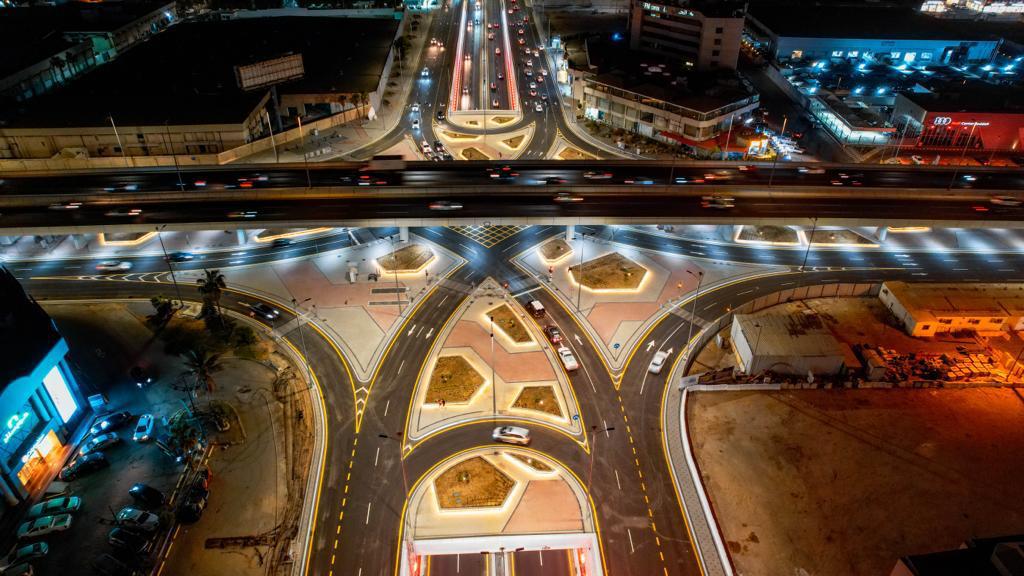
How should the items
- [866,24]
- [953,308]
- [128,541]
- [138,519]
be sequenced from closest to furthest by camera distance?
A: 1. [128,541]
2. [138,519]
3. [953,308]
4. [866,24]

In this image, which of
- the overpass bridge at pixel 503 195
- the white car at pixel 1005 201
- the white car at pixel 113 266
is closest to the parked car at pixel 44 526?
the overpass bridge at pixel 503 195

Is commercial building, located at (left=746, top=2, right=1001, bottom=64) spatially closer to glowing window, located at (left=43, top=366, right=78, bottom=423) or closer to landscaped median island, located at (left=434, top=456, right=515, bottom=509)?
landscaped median island, located at (left=434, top=456, right=515, bottom=509)

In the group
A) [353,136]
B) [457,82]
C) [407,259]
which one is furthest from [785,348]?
[457,82]

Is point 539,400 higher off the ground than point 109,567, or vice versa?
point 539,400

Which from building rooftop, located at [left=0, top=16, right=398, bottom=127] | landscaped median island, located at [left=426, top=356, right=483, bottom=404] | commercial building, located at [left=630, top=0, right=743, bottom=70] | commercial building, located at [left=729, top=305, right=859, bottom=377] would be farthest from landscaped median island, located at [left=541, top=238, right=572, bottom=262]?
commercial building, located at [left=630, top=0, right=743, bottom=70]

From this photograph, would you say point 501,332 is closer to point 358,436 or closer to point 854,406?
point 358,436

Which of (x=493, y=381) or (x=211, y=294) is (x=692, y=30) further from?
(x=211, y=294)

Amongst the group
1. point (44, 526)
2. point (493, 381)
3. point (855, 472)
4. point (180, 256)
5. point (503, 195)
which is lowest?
point (44, 526)
